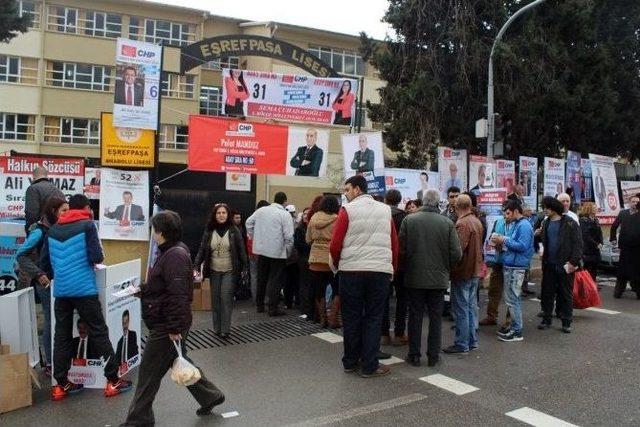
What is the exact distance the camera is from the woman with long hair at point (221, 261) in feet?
24.1

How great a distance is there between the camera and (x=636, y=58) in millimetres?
20578

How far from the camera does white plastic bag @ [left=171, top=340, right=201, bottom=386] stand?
426 centimetres

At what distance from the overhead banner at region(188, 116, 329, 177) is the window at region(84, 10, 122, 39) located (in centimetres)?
3094

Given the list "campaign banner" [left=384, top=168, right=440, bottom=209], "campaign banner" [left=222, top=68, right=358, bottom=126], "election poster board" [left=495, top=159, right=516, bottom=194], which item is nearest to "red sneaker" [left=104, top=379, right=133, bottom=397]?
"campaign banner" [left=222, top=68, right=358, bottom=126]

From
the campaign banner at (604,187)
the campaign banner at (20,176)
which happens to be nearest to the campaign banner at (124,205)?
the campaign banner at (20,176)

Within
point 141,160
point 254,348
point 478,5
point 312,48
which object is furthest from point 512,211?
point 312,48

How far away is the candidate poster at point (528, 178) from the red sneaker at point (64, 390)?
11935 mm

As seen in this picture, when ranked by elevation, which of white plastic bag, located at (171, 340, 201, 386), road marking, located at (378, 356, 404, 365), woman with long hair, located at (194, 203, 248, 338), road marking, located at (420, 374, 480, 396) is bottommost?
road marking, located at (378, 356, 404, 365)

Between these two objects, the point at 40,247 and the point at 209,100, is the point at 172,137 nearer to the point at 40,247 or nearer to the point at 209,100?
the point at 209,100

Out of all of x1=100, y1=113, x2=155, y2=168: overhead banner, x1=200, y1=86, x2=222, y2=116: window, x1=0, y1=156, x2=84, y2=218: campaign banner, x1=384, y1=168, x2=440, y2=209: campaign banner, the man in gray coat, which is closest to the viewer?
the man in gray coat

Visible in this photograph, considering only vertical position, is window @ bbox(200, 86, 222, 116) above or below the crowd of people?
above

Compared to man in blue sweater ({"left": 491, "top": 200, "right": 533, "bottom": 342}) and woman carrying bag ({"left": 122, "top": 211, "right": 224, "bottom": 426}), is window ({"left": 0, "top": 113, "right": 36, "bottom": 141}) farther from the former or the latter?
woman carrying bag ({"left": 122, "top": 211, "right": 224, "bottom": 426})

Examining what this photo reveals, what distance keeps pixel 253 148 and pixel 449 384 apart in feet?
20.2

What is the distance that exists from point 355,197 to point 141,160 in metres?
5.01
